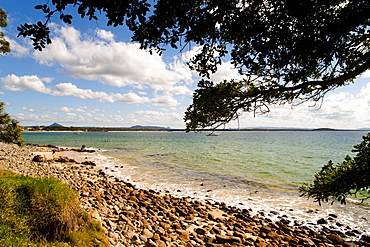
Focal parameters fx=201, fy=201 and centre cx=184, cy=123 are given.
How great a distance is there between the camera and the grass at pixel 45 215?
14.3 ft

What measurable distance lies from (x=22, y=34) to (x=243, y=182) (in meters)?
17.5

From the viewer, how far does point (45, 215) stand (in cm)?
487

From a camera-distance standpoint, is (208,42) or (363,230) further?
(363,230)

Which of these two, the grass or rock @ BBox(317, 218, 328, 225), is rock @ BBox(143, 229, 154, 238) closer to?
the grass

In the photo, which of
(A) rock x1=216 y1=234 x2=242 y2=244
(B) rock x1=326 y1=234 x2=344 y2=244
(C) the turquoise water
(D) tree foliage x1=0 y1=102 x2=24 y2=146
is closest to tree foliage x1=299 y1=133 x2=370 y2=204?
(A) rock x1=216 y1=234 x2=242 y2=244

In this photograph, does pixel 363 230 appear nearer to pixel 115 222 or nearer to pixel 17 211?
pixel 115 222

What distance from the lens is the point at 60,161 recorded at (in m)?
24.9

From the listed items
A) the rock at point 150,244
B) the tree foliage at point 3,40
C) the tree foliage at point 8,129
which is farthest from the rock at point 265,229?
the tree foliage at point 8,129

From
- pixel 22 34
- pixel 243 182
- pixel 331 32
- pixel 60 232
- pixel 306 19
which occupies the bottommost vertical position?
pixel 243 182

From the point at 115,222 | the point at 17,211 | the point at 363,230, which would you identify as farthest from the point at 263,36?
the point at 363,230

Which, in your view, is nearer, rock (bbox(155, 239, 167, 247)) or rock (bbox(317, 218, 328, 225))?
rock (bbox(155, 239, 167, 247))

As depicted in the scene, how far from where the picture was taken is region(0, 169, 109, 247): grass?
171 inches

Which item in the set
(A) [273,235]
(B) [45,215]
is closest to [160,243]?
(B) [45,215]

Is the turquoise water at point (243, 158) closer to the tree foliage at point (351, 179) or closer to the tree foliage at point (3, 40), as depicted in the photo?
the tree foliage at point (351, 179)
